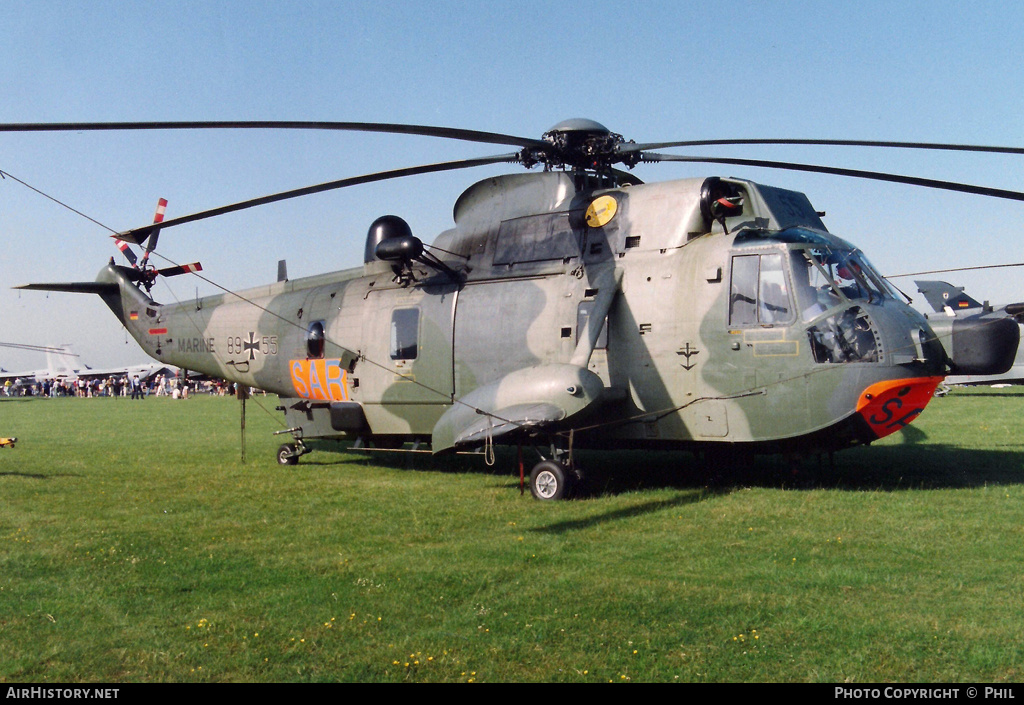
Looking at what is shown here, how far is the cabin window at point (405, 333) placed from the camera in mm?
13742

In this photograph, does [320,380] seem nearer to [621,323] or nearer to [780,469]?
[621,323]

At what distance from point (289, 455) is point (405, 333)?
3706mm

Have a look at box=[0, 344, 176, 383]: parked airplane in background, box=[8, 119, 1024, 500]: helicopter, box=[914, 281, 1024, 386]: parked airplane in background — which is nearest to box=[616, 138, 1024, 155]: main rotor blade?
box=[8, 119, 1024, 500]: helicopter

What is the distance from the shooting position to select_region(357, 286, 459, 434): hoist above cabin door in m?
13.4

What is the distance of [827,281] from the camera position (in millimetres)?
10445

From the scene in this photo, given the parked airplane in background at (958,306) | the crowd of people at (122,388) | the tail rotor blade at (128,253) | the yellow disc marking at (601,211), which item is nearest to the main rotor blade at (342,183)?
the yellow disc marking at (601,211)

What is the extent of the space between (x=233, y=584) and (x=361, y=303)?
811cm

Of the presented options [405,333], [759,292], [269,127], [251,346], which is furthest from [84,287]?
[759,292]

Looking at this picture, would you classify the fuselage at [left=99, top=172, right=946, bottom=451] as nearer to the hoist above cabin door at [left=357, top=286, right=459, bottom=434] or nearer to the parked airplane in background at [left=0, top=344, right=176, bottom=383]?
the hoist above cabin door at [left=357, top=286, right=459, bottom=434]

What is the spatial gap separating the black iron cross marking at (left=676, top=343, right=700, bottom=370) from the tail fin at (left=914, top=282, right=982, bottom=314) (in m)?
27.3
